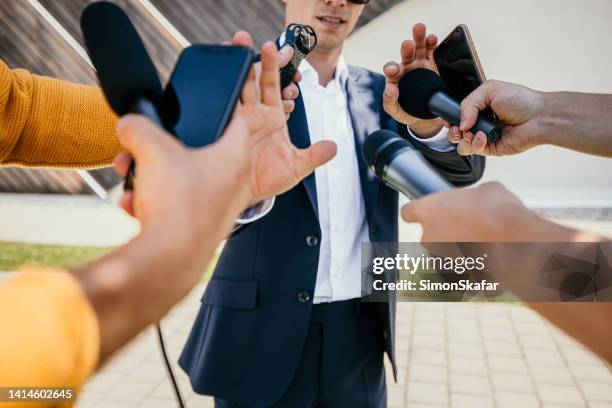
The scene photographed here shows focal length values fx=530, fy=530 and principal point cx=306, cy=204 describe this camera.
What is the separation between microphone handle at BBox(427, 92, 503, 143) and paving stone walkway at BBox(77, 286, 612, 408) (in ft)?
7.18

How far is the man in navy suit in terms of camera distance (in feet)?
A: 5.90

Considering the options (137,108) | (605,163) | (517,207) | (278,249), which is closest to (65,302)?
(137,108)

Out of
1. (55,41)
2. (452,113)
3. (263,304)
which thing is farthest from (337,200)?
(55,41)

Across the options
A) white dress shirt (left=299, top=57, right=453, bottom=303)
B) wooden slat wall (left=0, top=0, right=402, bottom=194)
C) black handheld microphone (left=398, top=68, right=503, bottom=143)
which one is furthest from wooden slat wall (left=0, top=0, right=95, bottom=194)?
black handheld microphone (left=398, top=68, right=503, bottom=143)

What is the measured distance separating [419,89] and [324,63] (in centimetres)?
58

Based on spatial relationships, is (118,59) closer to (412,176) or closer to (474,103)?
(412,176)

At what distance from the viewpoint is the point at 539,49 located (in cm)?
504

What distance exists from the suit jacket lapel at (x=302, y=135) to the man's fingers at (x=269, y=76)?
704 mm

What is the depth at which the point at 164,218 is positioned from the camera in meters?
0.67

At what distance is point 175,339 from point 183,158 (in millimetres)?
3579

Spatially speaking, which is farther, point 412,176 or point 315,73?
point 315,73

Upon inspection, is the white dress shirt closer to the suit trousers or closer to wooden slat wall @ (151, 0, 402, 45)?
the suit trousers

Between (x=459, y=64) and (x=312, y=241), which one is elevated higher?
(x=459, y=64)

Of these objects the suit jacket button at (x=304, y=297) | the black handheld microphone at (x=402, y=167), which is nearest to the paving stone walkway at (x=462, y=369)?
the suit jacket button at (x=304, y=297)
